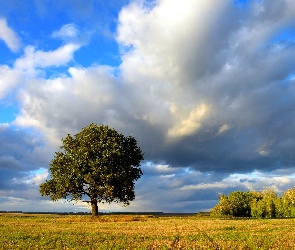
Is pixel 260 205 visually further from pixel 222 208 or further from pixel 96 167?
pixel 96 167

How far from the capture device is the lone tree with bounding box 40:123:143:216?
7181cm

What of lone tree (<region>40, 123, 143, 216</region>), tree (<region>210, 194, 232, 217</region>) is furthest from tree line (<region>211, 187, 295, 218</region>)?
lone tree (<region>40, 123, 143, 216</region>)

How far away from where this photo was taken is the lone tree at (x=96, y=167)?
7181 cm

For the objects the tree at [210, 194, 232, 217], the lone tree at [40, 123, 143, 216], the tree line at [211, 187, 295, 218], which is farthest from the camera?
the tree line at [211, 187, 295, 218]

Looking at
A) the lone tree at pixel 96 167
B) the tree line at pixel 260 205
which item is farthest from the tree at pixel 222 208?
the lone tree at pixel 96 167

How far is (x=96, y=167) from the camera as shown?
234ft

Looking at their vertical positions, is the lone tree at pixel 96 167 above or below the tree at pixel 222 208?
above

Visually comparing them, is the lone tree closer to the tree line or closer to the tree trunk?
the tree trunk

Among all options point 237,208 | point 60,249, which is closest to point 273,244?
point 60,249

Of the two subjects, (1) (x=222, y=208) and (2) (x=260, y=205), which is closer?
(1) (x=222, y=208)

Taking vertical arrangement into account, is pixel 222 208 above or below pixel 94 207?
below

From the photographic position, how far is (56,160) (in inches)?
3029

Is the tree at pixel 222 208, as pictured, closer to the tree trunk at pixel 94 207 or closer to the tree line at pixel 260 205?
the tree line at pixel 260 205

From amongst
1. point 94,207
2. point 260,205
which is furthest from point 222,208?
point 94,207
